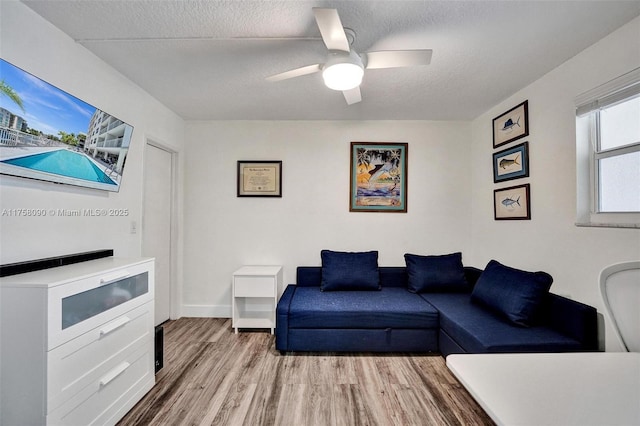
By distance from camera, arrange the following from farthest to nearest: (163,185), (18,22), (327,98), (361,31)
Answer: (163,185) < (327,98) < (361,31) < (18,22)

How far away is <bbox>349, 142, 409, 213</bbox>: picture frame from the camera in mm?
3389

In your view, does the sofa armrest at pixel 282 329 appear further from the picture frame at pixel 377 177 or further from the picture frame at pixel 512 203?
the picture frame at pixel 512 203

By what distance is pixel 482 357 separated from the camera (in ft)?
3.39

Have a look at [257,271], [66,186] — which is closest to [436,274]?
[257,271]

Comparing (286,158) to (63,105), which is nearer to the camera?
(63,105)

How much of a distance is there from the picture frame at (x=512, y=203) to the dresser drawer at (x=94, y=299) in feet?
10.5

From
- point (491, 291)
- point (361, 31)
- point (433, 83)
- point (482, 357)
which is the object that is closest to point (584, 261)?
point (491, 291)

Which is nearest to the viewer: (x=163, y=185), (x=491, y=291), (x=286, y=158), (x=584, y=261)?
(x=584, y=261)

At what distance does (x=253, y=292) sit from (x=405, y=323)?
1554mm

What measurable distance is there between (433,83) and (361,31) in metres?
1.00

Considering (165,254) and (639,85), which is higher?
(639,85)

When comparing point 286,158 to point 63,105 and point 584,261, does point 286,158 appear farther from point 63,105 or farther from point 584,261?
point 584,261

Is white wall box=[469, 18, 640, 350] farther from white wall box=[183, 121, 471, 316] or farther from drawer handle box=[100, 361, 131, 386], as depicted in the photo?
drawer handle box=[100, 361, 131, 386]

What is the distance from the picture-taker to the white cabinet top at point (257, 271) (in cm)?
291
